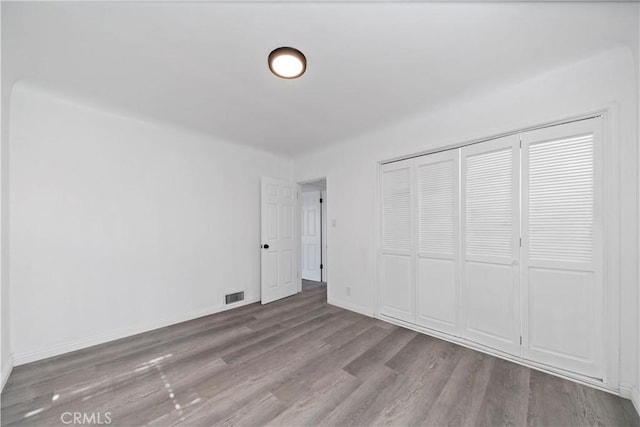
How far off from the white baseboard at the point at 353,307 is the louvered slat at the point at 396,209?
3.10ft

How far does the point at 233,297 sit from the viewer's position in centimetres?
381

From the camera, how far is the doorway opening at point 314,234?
5719mm

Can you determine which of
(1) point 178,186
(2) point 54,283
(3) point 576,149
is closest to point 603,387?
(3) point 576,149

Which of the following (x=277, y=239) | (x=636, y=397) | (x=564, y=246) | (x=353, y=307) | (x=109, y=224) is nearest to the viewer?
(x=636, y=397)

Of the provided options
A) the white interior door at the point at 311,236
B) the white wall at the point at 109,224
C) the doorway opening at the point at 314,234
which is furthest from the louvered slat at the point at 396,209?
the white interior door at the point at 311,236

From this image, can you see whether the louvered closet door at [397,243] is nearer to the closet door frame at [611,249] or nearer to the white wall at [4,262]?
the closet door frame at [611,249]

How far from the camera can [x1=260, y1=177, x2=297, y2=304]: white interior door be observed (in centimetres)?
406

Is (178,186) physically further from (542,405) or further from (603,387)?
(603,387)

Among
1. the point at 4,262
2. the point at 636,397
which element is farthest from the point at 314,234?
the point at 636,397

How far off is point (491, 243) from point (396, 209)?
1109mm

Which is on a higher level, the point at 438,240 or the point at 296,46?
the point at 296,46

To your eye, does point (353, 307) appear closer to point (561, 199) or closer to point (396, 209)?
point (396, 209)

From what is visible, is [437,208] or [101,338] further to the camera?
[437,208]

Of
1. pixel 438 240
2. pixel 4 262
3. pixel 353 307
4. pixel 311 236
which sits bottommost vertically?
pixel 353 307
